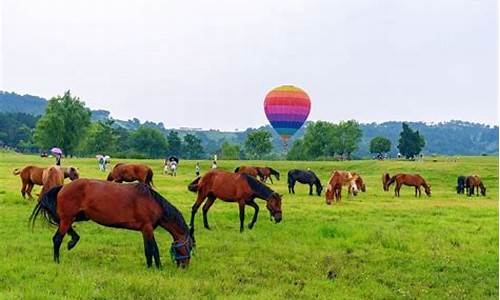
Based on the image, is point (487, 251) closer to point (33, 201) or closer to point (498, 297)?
point (498, 297)

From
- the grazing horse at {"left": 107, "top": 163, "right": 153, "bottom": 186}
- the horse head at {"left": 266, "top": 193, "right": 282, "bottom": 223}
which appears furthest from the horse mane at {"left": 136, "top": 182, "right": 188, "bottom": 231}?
the grazing horse at {"left": 107, "top": 163, "right": 153, "bottom": 186}

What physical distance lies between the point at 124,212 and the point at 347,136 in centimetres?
→ 10039

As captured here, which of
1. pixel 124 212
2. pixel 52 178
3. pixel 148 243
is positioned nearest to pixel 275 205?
pixel 148 243

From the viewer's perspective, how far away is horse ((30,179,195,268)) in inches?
389

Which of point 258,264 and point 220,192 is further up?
point 220,192

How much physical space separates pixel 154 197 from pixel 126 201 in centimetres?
55

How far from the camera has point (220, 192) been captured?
47.9 ft

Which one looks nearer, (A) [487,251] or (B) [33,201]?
(A) [487,251]

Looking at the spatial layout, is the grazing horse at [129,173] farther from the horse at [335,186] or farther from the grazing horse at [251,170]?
the grazing horse at [251,170]

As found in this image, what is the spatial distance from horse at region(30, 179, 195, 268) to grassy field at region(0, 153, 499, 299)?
0.43 metres

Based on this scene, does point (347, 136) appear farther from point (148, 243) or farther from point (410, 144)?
point (148, 243)

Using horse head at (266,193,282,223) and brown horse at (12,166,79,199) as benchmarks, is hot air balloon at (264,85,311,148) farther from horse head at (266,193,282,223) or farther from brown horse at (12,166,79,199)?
horse head at (266,193,282,223)

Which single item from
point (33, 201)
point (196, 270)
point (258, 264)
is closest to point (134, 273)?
point (196, 270)

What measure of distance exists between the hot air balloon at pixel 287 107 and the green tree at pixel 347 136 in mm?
45290
